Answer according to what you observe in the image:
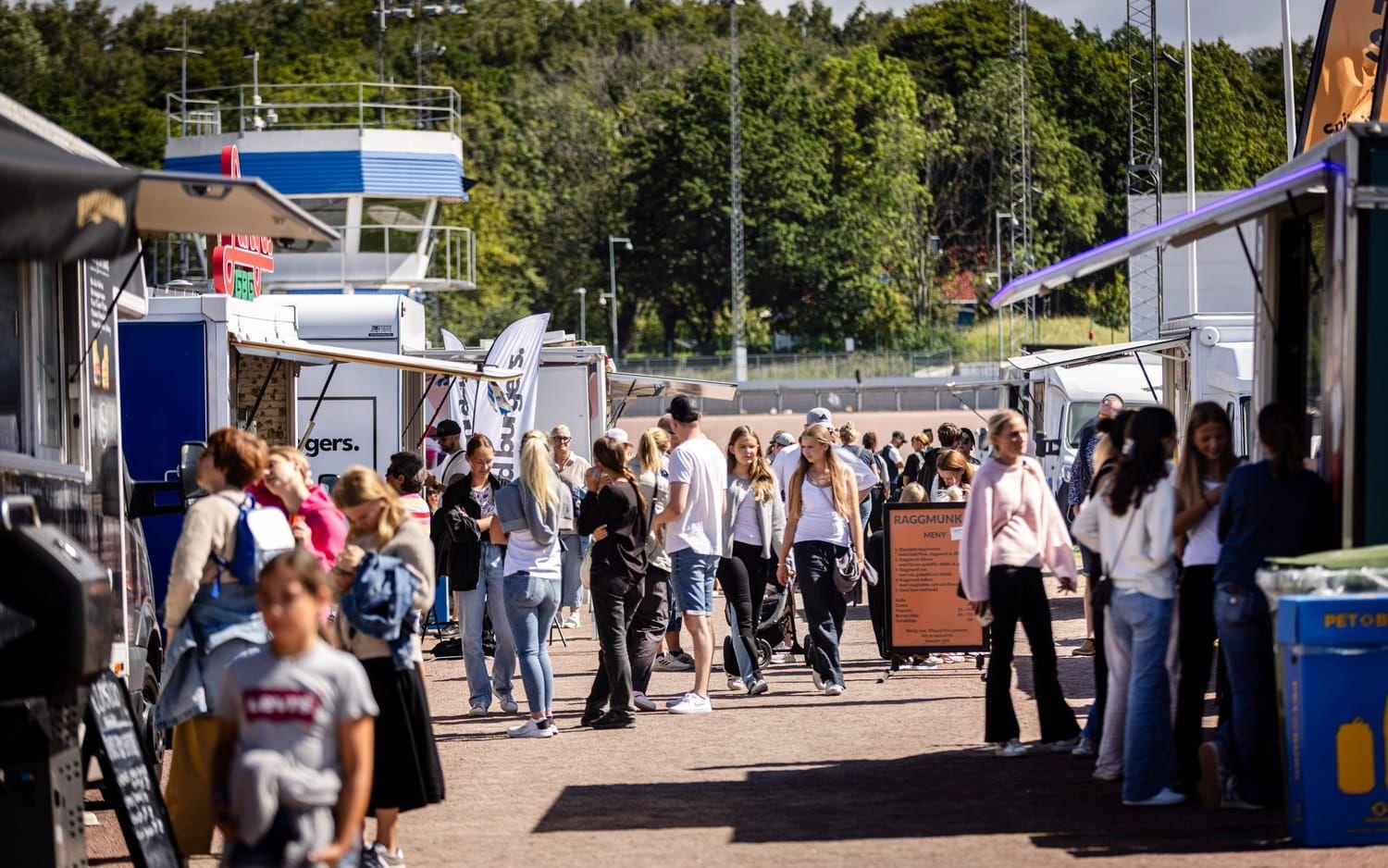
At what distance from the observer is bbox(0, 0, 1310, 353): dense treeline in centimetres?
8100

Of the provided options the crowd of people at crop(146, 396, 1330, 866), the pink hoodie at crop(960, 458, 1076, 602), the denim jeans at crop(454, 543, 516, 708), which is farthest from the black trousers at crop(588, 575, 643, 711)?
the pink hoodie at crop(960, 458, 1076, 602)

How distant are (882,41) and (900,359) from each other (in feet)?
137

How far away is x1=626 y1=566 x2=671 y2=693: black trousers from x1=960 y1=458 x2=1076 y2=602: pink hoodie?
3022mm

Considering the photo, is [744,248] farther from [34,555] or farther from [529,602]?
[34,555]

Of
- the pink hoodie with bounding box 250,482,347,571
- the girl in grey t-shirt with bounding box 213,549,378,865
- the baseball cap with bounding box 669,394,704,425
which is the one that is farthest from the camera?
the baseball cap with bounding box 669,394,704,425

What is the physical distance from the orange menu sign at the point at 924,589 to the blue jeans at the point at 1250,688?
17.1 feet

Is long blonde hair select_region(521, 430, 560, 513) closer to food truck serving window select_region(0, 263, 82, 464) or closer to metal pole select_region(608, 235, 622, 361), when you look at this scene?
food truck serving window select_region(0, 263, 82, 464)

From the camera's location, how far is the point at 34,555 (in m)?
5.91

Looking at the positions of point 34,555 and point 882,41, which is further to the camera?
point 882,41

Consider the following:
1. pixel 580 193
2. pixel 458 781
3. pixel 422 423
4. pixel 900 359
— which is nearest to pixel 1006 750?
pixel 458 781

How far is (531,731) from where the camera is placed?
11.1 m

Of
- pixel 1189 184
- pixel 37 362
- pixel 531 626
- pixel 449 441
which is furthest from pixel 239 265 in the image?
pixel 1189 184

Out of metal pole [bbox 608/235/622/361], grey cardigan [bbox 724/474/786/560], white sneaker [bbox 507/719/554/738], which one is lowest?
Result: white sneaker [bbox 507/719/554/738]

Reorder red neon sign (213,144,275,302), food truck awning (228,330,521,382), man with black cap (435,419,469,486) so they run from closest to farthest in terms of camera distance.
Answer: food truck awning (228,330,521,382) → man with black cap (435,419,469,486) → red neon sign (213,144,275,302)
